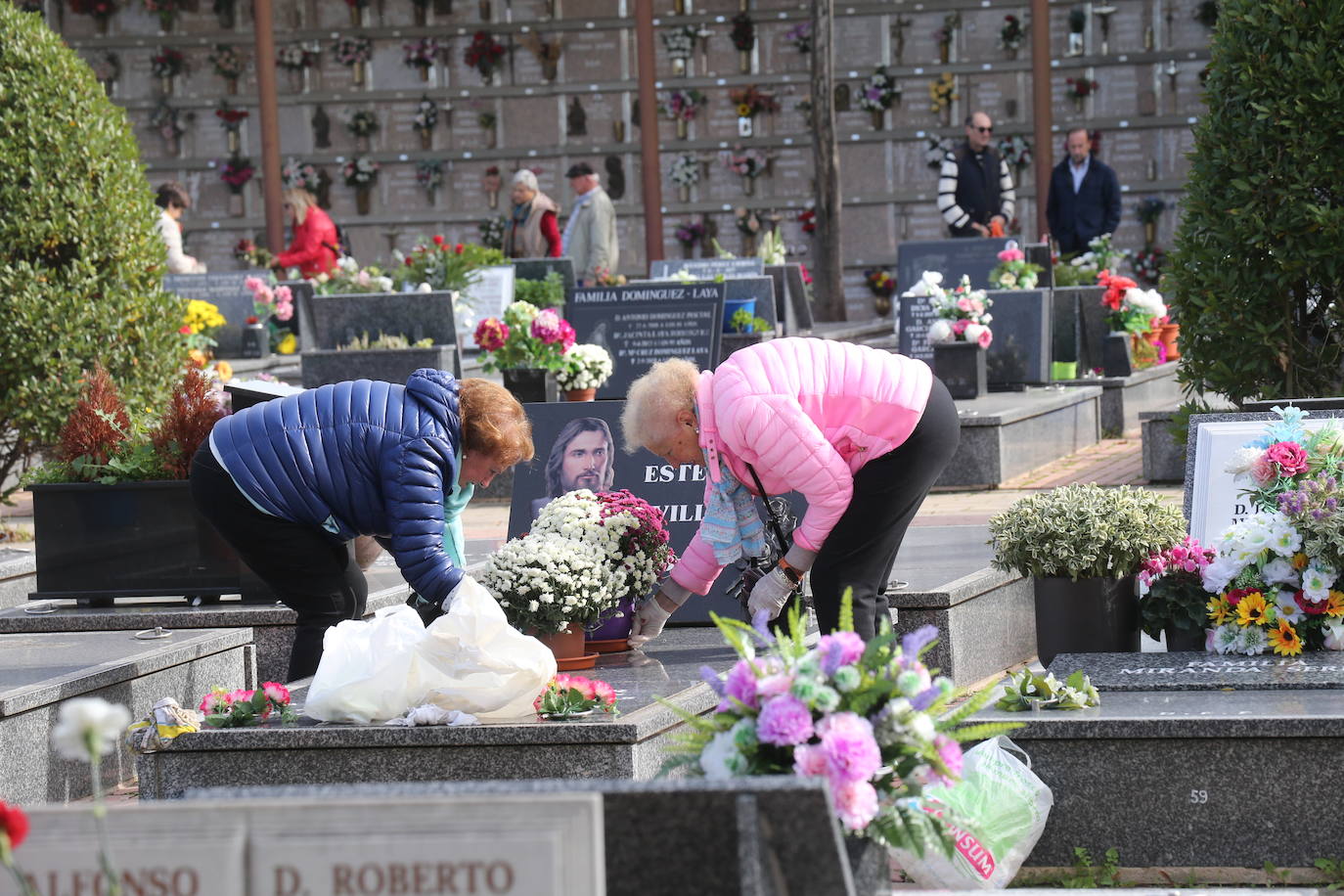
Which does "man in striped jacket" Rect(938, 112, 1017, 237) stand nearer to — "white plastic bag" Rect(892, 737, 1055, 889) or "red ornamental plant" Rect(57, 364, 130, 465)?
"red ornamental plant" Rect(57, 364, 130, 465)

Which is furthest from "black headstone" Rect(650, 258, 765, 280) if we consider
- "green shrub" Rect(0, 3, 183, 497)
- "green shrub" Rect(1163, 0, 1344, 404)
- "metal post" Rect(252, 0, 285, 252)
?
"green shrub" Rect(1163, 0, 1344, 404)

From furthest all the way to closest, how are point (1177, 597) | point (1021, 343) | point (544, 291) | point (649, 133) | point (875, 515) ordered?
1. point (649, 133)
2. point (544, 291)
3. point (1021, 343)
4. point (1177, 597)
5. point (875, 515)

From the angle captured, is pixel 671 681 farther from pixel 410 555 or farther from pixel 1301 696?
pixel 1301 696

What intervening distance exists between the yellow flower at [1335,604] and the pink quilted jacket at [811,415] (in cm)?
121

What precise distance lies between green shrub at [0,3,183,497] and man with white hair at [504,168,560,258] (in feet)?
26.9

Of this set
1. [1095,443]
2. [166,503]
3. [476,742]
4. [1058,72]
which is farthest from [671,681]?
[1058,72]

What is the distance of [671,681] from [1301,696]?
1602mm

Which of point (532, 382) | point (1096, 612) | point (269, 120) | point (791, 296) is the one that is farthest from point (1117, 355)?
point (269, 120)

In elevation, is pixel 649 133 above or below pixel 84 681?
above

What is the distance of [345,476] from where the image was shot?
4.95 m

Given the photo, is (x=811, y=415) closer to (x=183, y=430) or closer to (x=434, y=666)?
(x=434, y=666)

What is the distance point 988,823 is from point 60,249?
5730mm

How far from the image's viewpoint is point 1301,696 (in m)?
4.39

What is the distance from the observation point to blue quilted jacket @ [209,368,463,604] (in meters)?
4.71
